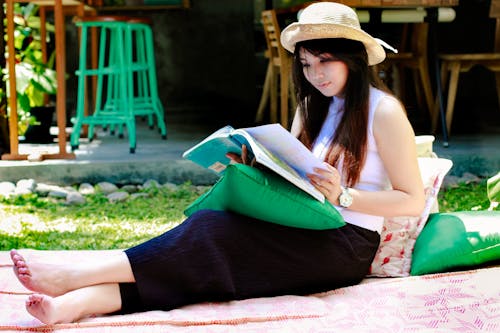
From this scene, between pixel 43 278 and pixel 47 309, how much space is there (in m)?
0.18

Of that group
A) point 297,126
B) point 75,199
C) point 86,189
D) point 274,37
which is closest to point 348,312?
point 297,126

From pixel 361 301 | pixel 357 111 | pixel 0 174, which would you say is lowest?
pixel 0 174

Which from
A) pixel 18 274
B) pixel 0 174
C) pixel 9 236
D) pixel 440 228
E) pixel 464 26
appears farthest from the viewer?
pixel 464 26

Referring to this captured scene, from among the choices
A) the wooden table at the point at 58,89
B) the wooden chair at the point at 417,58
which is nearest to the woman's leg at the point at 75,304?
the wooden table at the point at 58,89

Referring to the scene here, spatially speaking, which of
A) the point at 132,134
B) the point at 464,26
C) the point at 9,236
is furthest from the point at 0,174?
the point at 464,26

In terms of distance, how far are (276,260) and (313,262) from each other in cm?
12

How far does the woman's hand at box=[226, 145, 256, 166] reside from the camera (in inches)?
105

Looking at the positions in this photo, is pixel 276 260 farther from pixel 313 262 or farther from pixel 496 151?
pixel 496 151

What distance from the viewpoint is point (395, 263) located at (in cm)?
299

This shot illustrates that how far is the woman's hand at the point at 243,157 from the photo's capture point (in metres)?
2.66

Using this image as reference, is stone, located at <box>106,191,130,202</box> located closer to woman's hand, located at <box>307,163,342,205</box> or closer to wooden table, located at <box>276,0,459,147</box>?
wooden table, located at <box>276,0,459,147</box>

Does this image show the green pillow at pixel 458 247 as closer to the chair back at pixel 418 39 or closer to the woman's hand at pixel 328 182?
the woman's hand at pixel 328 182

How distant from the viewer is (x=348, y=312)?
2.60 m

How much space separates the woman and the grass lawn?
1.44 meters
